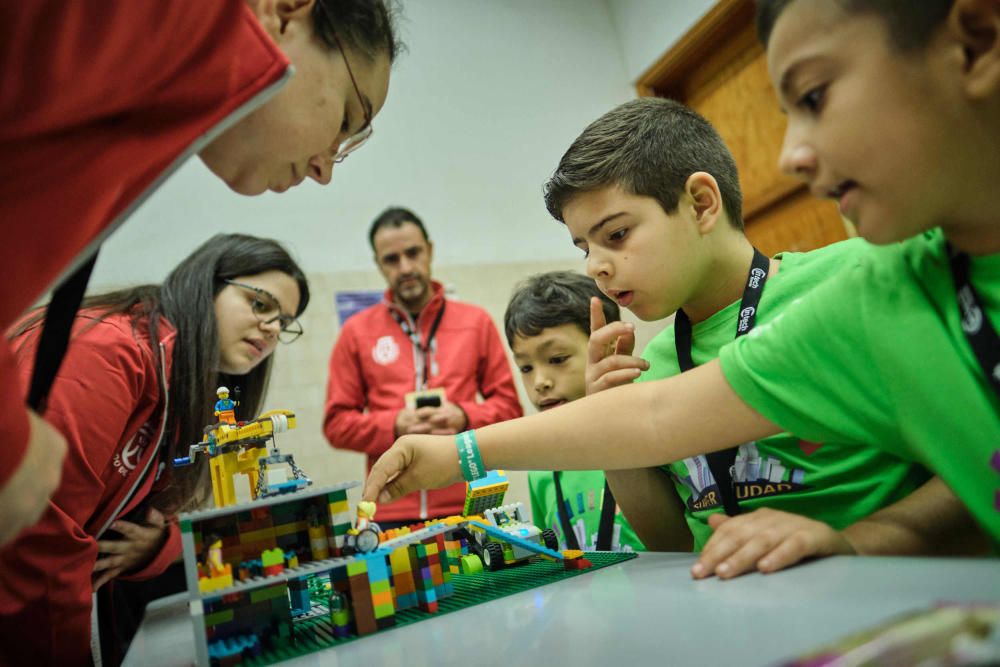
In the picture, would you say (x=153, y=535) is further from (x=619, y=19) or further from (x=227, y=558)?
(x=619, y=19)

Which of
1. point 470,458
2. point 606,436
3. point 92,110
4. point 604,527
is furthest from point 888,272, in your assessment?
point 604,527

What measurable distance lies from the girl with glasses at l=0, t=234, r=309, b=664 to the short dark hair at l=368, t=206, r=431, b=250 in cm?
69

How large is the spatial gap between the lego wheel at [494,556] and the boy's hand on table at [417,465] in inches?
4.7

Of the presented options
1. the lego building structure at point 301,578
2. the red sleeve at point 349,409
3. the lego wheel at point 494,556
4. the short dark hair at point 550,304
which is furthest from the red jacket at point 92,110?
the red sleeve at point 349,409

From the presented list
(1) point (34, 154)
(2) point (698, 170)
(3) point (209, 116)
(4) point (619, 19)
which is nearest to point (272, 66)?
(3) point (209, 116)

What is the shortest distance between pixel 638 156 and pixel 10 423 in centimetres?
87

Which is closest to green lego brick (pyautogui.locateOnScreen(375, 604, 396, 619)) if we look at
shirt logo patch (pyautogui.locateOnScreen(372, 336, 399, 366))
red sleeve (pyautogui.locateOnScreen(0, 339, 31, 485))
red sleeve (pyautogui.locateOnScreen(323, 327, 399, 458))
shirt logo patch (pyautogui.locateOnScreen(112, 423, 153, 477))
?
red sleeve (pyautogui.locateOnScreen(0, 339, 31, 485))

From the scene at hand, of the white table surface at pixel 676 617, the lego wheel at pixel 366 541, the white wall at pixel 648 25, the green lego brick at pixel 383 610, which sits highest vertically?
A: the white wall at pixel 648 25

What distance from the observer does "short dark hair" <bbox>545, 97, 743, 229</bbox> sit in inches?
40.6

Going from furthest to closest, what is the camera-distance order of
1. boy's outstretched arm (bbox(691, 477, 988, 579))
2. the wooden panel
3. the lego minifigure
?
the wooden panel < the lego minifigure < boy's outstretched arm (bbox(691, 477, 988, 579))

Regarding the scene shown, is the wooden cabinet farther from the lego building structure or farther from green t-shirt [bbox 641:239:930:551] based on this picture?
the lego building structure

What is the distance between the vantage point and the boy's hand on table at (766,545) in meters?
0.67

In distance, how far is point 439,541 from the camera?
0.88 m

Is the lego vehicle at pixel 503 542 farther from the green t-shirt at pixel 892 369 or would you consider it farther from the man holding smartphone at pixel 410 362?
the man holding smartphone at pixel 410 362
